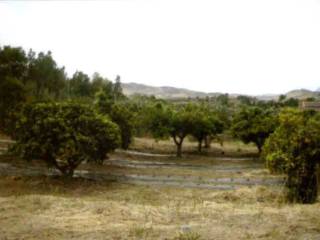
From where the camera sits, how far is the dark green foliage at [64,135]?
23.3 m

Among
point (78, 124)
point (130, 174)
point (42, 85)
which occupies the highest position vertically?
point (42, 85)

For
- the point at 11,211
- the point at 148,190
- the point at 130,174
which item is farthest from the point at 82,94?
the point at 11,211

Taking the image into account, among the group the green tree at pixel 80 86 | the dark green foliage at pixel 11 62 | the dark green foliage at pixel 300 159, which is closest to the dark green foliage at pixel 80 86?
the green tree at pixel 80 86

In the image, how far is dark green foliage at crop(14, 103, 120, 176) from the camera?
23.3 m

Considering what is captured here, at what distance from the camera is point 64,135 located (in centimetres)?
2348

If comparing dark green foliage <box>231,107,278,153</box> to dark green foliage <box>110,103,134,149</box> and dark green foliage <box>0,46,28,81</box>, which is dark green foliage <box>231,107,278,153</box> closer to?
dark green foliage <box>110,103,134,149</box>

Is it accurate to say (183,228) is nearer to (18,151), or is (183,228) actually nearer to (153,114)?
(18,151)

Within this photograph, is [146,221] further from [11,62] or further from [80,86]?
[80,86]

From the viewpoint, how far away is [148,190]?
73.2ft

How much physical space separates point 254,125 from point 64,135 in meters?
22.9

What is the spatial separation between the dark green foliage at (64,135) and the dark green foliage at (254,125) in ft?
62.3

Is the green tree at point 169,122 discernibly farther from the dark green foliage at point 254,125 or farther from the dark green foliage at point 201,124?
the dark green foliage at point 254,125

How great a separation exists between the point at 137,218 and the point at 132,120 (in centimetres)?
2645

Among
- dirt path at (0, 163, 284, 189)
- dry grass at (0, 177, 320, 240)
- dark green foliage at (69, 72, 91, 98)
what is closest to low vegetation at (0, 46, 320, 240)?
dry grass at (0, 177, 320, 240)
